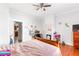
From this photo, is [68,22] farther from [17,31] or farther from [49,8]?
[17,31]

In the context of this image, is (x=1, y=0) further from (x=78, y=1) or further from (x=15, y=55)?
(x=78, y=1)

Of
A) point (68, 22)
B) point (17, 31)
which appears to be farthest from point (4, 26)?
point (68, 22)

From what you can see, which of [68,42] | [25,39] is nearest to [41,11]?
[25,39]

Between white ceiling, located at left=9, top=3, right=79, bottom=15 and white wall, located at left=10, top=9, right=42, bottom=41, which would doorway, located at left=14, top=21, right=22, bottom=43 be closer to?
white wall, located at left=10, top=9, right=42, bottom=41

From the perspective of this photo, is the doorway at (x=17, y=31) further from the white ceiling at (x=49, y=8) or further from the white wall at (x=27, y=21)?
the white ceiling at (x=49, y=8)

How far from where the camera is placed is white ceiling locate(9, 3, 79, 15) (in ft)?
3.36

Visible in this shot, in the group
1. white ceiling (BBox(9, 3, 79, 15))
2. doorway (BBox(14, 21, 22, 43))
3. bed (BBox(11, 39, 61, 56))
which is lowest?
bed (BBox(11, 39, 61, 56))

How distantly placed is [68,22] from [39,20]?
12.6 inches

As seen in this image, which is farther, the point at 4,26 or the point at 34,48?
the point at 34,48

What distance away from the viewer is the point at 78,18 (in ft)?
3.48

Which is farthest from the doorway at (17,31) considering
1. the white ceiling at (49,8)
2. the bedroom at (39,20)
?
the white ceiling at (49,8)

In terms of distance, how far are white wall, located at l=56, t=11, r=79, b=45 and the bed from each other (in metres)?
0.17

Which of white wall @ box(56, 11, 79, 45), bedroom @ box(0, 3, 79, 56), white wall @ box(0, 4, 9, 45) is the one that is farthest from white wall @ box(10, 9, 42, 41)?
white wall @ box(56, 11, 79, 45)

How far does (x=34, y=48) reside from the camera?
1.15m
